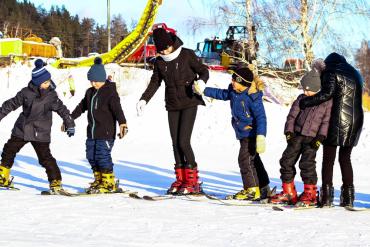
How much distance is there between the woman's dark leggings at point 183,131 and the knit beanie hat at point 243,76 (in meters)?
0.64

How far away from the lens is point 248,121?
6.80 m

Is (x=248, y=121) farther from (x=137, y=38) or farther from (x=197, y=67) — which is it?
(x=137, y=38)

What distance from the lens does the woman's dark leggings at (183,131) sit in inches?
282

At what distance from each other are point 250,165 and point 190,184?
28.7 inches

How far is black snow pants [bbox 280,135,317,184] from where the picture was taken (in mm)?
6410

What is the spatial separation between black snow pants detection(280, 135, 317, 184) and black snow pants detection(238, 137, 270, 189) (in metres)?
0.41

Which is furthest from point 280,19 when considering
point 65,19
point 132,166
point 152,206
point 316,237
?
point 65,19

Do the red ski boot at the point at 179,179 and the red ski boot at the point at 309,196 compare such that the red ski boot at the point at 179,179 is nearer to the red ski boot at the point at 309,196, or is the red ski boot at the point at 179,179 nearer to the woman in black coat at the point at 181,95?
the woman in black coat at the point at 181,95

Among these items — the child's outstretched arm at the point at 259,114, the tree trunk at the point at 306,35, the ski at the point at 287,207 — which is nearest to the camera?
the ski at the point at 287,207

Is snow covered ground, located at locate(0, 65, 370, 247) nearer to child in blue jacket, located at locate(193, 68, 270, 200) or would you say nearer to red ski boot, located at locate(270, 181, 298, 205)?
red ski boot, located at locate(270, 181, 298, 205)

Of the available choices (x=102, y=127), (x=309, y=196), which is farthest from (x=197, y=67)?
(x=309, y=196)

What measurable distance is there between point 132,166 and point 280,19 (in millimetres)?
7719

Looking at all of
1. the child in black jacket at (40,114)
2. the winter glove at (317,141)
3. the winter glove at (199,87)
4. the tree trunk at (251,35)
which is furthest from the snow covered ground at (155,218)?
the tree trunk at (251,35)

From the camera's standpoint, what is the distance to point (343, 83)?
630 cm
